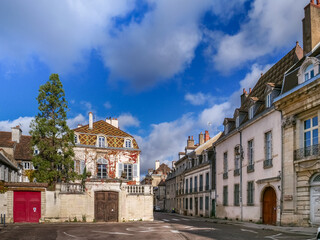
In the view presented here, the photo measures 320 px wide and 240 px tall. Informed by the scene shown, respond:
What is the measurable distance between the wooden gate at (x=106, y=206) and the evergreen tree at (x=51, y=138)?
2963mm

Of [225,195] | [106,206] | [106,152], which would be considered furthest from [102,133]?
[225,195]

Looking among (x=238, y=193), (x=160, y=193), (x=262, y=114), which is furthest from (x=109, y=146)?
(x=160, y=193)

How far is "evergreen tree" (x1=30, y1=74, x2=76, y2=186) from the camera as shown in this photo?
25312mm

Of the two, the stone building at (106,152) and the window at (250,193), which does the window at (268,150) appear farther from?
the stone building at (106,152)

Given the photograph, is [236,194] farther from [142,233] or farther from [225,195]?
[142,233]

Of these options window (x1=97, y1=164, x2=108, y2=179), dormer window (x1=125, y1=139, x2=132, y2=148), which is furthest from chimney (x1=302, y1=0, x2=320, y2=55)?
window (x1=97, y1=164, x2=108, y2=179)

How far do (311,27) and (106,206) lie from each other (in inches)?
718

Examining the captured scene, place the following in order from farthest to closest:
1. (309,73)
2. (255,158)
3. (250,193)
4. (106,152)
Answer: (106,152), (250,193), (255,158), (309,73)

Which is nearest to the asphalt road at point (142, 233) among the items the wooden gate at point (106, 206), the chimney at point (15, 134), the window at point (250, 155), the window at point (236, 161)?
the wooden gate at point (106, 206)

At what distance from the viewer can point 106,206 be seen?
24.8 metres

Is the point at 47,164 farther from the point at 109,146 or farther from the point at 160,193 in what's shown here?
the point at 160,193

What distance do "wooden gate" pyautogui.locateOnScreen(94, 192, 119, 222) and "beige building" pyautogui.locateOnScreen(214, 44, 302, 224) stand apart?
940 cm

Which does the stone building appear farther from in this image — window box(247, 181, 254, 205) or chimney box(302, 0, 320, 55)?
chimney box(302, 0, 320, 55)

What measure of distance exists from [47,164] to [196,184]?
2116cm
